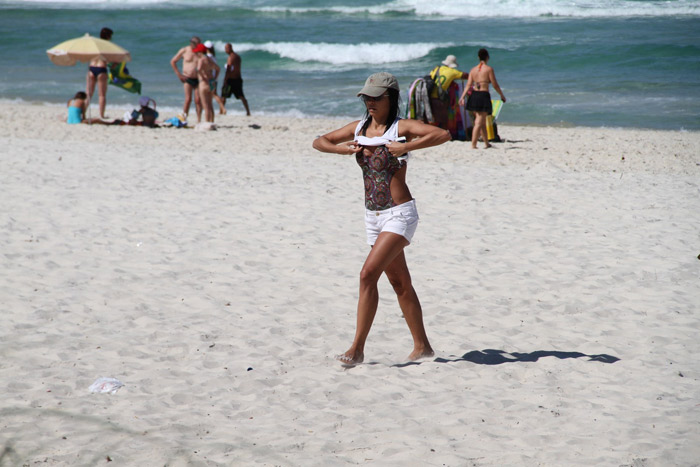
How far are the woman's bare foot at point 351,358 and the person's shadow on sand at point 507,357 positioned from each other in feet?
0.77

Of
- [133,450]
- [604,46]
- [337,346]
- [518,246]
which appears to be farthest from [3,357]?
[604,46]

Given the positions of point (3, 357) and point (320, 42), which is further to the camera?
point (320, 42)

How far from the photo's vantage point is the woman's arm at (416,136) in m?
4.09

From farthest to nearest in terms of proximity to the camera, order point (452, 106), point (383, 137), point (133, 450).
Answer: point (452, 106), point (383, 137), point (133, 450)

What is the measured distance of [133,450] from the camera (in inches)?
134

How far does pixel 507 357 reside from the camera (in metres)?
4.71

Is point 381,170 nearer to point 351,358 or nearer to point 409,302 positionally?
point 409,302

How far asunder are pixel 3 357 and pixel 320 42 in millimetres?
30612

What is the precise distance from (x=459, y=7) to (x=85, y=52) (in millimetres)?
30556

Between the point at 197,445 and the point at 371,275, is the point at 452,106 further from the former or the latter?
the point at 197,445

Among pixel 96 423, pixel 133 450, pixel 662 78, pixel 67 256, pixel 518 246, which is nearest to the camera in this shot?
pixel 133 450

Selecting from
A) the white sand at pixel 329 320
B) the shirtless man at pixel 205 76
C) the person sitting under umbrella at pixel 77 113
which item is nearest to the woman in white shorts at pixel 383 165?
the white sand at pixel 329 320

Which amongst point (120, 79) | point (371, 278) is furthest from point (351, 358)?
point (120, 79)

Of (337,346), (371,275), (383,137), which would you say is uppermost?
(383,137)
